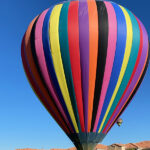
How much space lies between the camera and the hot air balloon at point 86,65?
13523 millimetres

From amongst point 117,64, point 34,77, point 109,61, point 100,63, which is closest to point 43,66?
point 34,77

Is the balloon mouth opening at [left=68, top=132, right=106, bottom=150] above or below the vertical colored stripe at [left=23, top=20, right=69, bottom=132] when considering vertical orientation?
below

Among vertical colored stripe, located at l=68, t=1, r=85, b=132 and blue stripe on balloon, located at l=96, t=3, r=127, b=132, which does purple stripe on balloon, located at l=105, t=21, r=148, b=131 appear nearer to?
blue stripe on balloon, located at l=96, t=3, r=127, b=132

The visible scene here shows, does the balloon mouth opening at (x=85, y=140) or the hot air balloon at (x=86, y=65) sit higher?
the hot air balloon at (x=86, y=65)

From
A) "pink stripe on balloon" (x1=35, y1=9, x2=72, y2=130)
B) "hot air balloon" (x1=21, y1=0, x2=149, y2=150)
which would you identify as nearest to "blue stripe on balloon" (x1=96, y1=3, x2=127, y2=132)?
"hot air balloon" (x1=21, y1=0, x2=149, y2=150)

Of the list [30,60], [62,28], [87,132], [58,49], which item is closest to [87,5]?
[62,28]

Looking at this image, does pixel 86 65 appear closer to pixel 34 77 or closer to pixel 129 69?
pixel 129 69

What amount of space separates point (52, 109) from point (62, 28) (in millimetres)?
4206

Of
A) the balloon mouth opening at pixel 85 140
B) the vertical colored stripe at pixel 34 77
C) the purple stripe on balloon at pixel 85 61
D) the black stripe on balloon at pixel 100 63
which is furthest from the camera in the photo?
the vertical colored stripe at pixel 34 77

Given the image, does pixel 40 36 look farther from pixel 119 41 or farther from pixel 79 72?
pixel 119 41

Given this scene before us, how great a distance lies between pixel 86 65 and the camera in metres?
13.5

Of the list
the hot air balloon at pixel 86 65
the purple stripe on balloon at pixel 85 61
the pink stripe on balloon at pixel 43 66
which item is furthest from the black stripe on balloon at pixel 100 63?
the pink stripe on balloon at pixel 43 66

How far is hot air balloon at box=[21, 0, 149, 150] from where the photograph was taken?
13523 mm

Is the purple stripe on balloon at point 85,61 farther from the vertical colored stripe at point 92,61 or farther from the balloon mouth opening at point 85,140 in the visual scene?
the balloon mouth opening at point 85,140
